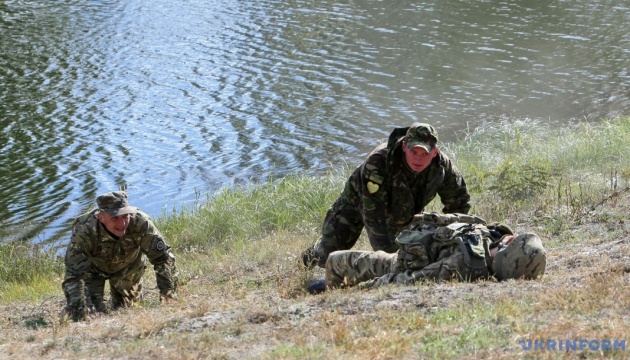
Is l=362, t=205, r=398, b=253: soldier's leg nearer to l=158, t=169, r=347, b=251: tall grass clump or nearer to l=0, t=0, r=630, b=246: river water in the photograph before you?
l=158, t=169, r=347, b=251: tall grass clump

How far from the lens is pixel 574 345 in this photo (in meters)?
5.52

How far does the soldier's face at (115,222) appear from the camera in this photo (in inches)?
353

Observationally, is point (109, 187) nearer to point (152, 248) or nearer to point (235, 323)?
point (152, 248)

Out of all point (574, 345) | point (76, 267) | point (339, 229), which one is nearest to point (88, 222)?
point (76, 267)

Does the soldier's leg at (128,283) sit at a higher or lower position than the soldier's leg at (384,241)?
lower

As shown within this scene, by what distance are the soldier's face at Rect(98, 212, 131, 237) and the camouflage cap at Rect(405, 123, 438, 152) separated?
9.33ft

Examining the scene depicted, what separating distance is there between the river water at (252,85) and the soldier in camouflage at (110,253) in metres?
4.76

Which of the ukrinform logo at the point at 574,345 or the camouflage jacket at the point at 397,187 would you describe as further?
the camouflage jacket at the point at 397,187

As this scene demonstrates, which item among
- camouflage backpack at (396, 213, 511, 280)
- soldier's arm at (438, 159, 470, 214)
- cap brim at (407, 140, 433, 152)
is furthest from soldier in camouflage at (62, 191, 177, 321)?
soldier's arm at (438, 159, 470, 214)

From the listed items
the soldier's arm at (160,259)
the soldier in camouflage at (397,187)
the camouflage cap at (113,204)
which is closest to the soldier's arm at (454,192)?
the soldier in camouflage at (397,187)

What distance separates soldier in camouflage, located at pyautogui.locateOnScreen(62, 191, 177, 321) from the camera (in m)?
8.95

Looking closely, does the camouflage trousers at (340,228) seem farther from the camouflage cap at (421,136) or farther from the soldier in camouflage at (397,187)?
the camouflage cap at (421,136)

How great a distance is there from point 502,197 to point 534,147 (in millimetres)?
3759

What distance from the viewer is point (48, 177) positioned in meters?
16.9
